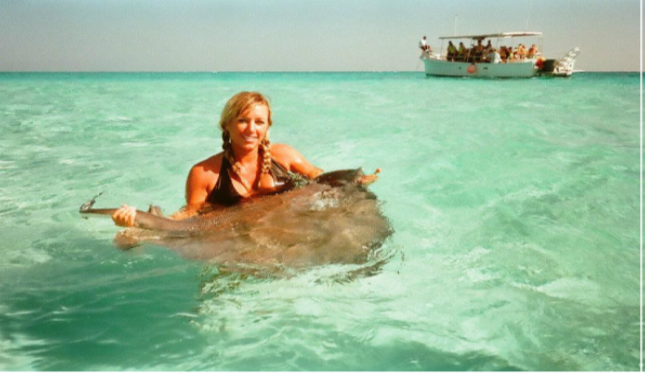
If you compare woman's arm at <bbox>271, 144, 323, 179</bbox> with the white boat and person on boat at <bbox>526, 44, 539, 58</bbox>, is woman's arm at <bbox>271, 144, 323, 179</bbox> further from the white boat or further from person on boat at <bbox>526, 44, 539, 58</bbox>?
person on boat at <bbox>526, 44, 539, 58</bbox>

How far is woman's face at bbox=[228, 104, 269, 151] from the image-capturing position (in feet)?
11.1

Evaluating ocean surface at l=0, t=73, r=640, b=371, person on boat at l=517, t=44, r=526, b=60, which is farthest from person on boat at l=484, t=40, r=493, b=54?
ocean surface at l=0, t=73, r=640, b=371

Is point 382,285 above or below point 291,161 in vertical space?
below

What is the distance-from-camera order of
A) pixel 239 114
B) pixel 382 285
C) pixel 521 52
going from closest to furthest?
pixel 382 285 → pixel 239 114 → pixel 521 52

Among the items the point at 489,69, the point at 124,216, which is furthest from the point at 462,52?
the point at 124,216

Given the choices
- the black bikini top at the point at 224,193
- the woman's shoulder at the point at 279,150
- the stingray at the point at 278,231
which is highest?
the woman's shoulder at the point at 279,150

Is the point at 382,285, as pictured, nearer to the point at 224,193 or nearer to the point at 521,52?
the point at 224,193

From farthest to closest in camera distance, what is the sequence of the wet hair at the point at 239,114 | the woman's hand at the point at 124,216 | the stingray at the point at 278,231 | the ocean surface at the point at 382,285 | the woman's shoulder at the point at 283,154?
the woman's shoulder at the point at 283,154 < the wet hair at the point at 239,114 < the stingray at the point at 278,231 < the woman's hand at the point at 124,216 < the ocean surface at the point at 382,285

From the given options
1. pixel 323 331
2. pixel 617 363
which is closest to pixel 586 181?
pixel 617 363

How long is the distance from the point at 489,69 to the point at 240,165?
34.4m

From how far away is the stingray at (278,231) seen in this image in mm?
2969

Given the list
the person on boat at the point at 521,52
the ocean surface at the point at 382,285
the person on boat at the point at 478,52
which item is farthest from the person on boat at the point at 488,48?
the ocean surface at the point at 382,285

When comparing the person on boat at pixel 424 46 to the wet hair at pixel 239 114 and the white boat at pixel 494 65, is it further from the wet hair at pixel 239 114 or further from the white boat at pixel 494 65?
the wet hair at pixel 239 114

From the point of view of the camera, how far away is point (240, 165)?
3686mm
